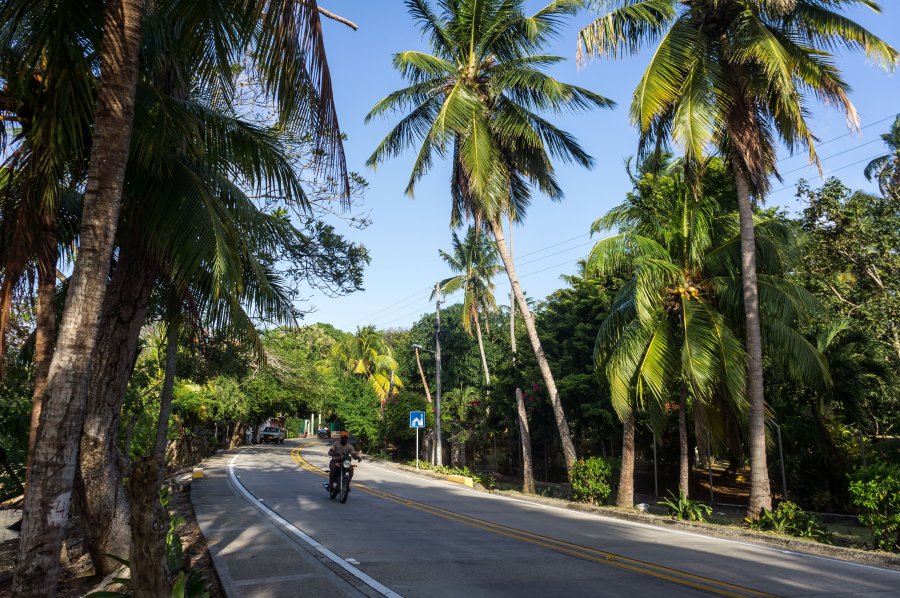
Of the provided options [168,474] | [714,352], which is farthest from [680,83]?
[168,474]

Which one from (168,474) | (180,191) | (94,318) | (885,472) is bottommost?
(168,474)

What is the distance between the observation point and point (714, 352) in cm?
1408

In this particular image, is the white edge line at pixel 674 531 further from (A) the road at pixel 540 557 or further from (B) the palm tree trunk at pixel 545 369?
(B) the palm tree trunk at pixel 545 369

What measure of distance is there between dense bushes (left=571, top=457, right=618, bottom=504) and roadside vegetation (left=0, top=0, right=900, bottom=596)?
0.25 feet

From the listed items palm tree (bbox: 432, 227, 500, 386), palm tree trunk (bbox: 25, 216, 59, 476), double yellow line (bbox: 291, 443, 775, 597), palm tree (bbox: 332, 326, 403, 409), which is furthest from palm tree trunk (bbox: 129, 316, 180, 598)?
palm tree (bbox: 332, 326, 403, 409)

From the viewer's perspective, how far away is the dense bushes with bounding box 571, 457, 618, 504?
57.6 feet

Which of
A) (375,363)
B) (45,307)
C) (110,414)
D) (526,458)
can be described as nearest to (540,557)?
(110,414)

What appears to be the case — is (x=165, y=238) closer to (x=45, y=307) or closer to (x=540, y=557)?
(x=45, y=307)

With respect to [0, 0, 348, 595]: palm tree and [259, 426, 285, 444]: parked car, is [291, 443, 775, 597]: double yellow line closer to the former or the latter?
[0, 0, 348, 595]: palm tree

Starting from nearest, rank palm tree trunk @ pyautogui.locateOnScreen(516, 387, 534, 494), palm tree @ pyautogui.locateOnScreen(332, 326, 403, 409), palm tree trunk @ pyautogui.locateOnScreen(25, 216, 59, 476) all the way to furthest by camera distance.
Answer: palm tree trunk @ pyautogui.locateOnScreen(25, 216, 59, 476) → palm tree trunk @ pyautogui.locateOnScreen(516, 387, 534, 494) → palm tree @ pyautogui.locateOnScreen(332, 326, 403, 409)

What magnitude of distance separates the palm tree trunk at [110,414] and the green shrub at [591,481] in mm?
12707

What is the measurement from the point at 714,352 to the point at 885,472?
4.14 metres

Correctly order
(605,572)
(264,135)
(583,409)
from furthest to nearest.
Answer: (583,409) < (264,135) < (605,572)

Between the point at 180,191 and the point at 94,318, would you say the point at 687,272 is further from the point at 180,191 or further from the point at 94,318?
the point at 94,318
